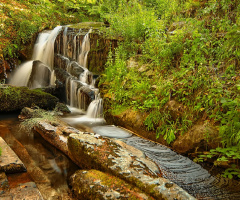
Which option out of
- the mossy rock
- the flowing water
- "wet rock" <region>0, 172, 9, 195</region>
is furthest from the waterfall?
"wet rock" <region>0, 172, 9, 195</region>

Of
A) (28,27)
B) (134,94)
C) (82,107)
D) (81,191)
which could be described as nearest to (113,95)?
(134,94)

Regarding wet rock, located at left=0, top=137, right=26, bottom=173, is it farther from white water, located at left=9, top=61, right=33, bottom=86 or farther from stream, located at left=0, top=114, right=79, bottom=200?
white water, located at left=9, top=61, right=33, bottom=86

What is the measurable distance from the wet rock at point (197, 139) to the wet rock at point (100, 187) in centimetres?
211

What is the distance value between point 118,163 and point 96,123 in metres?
3.51

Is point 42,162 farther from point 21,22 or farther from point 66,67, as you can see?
point 21,22

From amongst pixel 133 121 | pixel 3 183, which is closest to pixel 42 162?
pixel 3 183

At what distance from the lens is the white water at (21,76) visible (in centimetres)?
961

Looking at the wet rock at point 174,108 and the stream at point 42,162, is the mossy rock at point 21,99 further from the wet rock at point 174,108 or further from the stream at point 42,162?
the wet rock at point 174,108

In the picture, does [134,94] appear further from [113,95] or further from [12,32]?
[12,32]

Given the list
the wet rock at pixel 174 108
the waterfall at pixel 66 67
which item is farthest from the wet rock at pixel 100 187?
the waterfall at pixel 66 67

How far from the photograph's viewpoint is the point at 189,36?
5.93m

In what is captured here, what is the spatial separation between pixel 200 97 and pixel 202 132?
0.80m

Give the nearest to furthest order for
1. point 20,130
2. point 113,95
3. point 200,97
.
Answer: point 200,97 < point 20,130 < point 113,95

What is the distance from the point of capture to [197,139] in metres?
4.13
